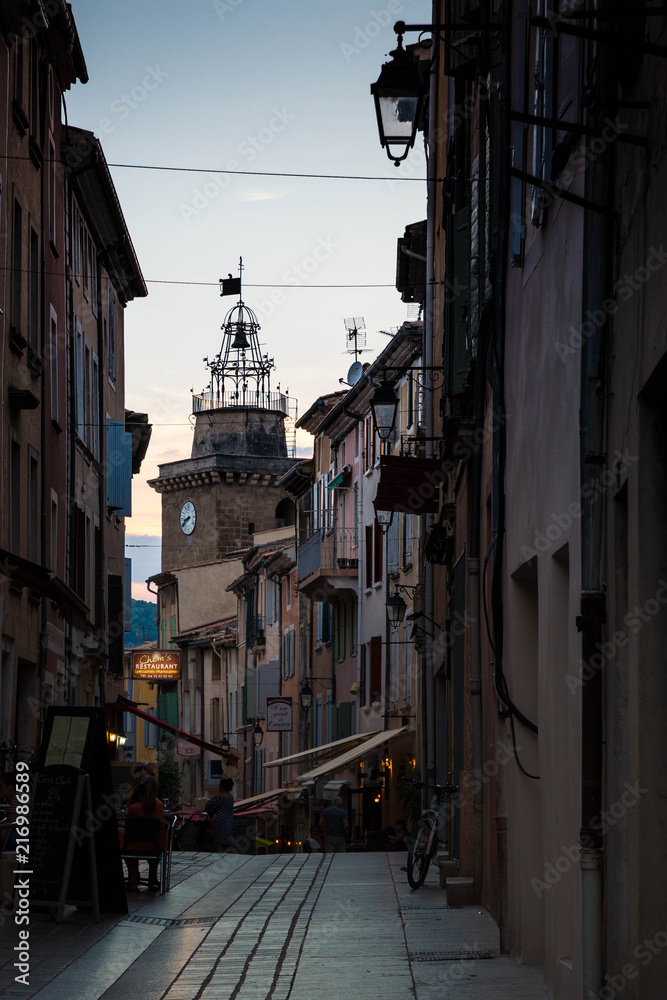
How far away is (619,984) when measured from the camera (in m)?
5.94

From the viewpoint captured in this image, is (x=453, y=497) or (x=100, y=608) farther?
(x=100, y=608)

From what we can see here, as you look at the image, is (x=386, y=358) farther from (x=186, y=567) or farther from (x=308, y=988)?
(x=186, y=567)

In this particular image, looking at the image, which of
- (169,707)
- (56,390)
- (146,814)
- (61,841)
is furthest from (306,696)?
(61,841)

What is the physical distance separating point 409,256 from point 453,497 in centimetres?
1323

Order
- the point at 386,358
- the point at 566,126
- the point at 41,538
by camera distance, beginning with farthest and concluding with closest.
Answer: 1. the point at 386,358
2. the point at 41,538
3. the point at 566,126

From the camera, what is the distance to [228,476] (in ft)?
240

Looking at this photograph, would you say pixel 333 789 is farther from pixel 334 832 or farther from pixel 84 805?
pixel 84 805

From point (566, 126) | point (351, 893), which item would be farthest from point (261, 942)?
point (566, 126)

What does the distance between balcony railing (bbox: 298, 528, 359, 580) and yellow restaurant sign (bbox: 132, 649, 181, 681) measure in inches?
751

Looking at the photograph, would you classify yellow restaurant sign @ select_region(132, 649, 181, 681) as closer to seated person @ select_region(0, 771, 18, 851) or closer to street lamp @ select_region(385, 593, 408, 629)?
street lamp @ select_region(385, 593, 408, 629)

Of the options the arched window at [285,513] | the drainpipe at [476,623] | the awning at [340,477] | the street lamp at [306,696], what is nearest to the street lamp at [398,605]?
the awning at [340,477]

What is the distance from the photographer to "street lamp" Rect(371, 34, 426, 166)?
1377 cm

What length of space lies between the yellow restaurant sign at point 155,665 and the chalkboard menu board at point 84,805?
1947 inches

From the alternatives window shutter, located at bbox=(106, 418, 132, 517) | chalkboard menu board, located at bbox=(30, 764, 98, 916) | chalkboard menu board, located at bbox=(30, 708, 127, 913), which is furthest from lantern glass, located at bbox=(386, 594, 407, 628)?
chalkboard menu board, located at bbox=(30, 764, 98, 916)
